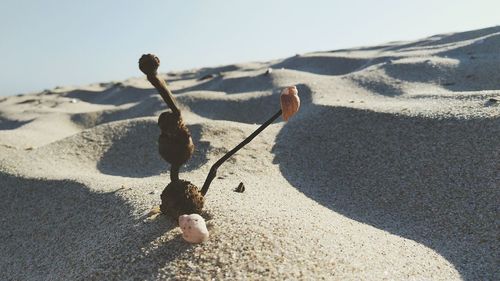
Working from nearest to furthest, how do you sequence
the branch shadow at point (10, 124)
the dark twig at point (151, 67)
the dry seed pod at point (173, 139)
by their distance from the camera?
the dark twig at point (151, 67)
the dry seed pod at point (173, 139)
the branch shadow at point (10, 124)

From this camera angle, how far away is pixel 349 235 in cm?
190

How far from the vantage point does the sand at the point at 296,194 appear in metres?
1.60

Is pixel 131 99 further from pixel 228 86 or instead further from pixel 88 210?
pixel 88 210

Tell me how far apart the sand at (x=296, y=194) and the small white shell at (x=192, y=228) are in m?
0.05

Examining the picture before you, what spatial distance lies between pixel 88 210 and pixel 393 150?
1.75m

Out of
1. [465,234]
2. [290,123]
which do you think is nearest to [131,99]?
[290,123]

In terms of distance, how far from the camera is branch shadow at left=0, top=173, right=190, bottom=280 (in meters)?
1.61

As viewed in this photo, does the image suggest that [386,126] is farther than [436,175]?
Yes

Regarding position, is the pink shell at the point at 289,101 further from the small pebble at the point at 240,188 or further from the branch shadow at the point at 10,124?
the branch shadow at the point at 10,124

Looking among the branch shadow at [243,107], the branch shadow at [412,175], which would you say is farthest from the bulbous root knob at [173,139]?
the branch shadow at [243,107]

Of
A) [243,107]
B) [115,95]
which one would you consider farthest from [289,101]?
[115,95]

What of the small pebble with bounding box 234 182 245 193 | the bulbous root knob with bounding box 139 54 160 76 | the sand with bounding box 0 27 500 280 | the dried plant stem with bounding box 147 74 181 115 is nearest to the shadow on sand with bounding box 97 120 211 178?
the sand with bounding box 0 27 500 280

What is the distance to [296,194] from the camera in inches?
96.3

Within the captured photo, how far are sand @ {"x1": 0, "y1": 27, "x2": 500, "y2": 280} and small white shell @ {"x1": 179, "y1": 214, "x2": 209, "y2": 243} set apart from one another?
0.16 feet
